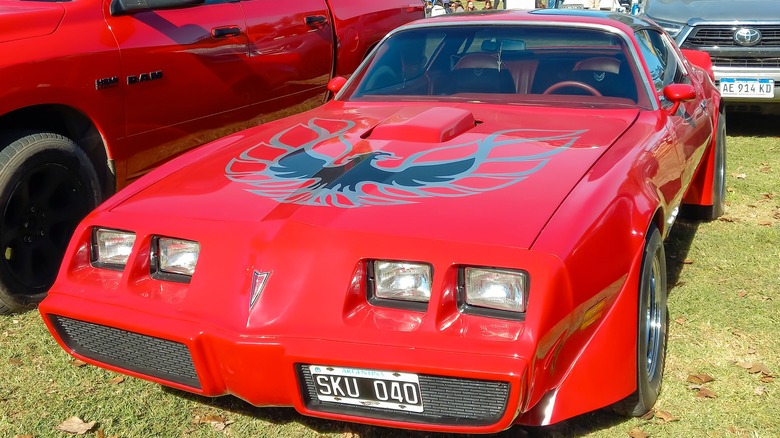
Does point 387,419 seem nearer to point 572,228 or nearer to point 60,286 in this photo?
A: point 572,228

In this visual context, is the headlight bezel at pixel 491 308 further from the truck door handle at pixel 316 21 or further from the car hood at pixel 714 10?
the car hood at pixel 714 10

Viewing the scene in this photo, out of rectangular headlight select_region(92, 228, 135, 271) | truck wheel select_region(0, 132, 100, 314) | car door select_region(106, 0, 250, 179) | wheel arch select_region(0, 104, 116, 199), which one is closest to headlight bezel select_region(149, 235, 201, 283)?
rectangular headlight select_region(92, 228, 135, 271)

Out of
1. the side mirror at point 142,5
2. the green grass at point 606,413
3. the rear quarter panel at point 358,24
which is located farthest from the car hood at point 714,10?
the side mirror at point 142,5

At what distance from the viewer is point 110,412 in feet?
10.5

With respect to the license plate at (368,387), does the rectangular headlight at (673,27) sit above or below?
below

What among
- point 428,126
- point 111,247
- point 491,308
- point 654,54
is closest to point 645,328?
point 491,308

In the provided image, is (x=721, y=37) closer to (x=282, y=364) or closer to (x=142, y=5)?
(x=142, y=5)

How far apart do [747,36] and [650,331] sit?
5315 millimetres

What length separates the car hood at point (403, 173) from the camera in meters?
2.66

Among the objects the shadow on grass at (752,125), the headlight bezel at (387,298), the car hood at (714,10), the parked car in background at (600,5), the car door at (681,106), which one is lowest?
the parked car in background at (600,5)

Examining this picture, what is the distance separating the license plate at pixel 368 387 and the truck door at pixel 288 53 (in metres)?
2.98

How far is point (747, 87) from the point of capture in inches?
296

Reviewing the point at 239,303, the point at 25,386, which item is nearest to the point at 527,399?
the point at 239,303

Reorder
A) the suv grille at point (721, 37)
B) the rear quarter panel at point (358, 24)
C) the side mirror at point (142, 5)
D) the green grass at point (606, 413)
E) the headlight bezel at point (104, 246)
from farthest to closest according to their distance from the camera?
the suv grille at point (721, 37) < the rear quarter panel at point (358, 24) < the side mirror at point (142, 5) < the green grass at point (606, 413) < the headlight bezel at point (104, 246)
